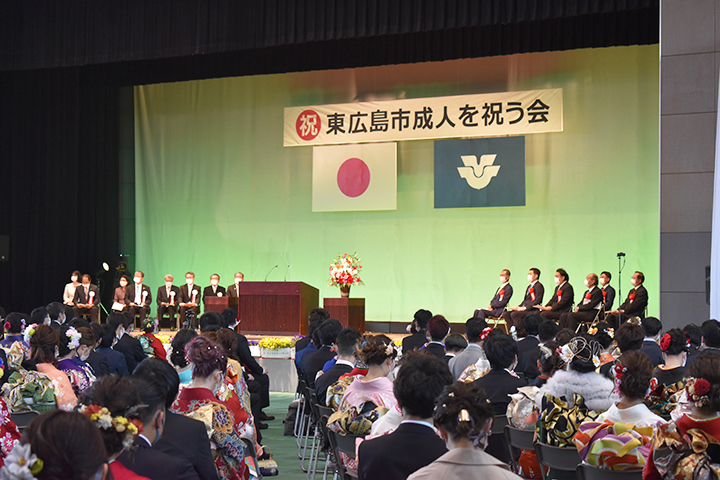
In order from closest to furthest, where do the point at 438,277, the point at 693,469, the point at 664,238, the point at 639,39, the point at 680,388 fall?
the point at 693,469 < the point at 680,388 < the point at 664,238 < the point at 639,39 < the point at 438,277

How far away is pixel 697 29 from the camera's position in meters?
8.61

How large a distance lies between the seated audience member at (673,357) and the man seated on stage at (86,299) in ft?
33.9

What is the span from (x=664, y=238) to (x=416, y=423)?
7244 mm

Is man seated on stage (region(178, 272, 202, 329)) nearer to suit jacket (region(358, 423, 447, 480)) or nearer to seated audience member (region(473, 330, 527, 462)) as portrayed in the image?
seated audience member (region(473, 330, 527, 462))

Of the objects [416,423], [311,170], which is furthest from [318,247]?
[416,423]

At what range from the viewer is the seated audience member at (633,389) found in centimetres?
263

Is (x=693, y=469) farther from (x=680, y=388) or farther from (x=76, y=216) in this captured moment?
(x=76, y=216)

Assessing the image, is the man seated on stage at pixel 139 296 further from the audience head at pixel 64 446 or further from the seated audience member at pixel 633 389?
the audience head at pixel 64 446

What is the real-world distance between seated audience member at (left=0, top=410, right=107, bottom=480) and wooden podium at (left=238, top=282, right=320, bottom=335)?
872cm

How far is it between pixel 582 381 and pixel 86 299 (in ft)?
36.4

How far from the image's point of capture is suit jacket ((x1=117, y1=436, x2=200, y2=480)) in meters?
2.04

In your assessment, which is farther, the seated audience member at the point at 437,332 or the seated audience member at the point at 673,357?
the seated audience member at the point at 437,332

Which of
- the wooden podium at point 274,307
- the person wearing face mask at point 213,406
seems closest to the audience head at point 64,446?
the person wearing face mask at point 213,406

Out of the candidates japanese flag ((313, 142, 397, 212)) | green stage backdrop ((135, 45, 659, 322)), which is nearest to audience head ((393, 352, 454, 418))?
green stage backdrop ((135, 45, 659, 322))
